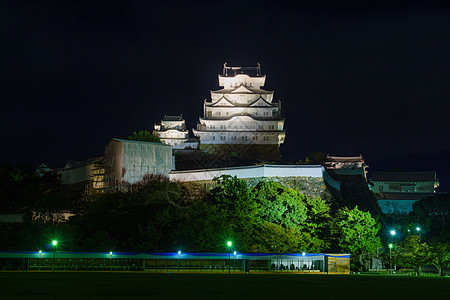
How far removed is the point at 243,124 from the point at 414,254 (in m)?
32.7

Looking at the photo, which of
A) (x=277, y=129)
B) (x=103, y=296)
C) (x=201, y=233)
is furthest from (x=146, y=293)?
(x=277, y=129)

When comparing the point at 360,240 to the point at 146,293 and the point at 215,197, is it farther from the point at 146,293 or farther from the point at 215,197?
the point at 146,293

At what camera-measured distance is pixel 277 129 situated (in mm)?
59375

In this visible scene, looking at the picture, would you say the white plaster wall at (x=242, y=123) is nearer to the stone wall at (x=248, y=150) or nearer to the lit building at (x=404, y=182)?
the stone wall at (x=248, y=150)

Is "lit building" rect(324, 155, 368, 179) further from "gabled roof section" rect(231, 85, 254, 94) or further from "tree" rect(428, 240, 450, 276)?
"tree" rect(428, 240, 450, 276)

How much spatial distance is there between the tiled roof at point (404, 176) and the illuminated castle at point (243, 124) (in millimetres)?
20750

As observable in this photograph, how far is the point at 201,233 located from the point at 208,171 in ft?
32.4

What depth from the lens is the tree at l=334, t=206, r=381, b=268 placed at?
30422 millimetres

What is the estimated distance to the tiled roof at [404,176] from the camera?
245 ft

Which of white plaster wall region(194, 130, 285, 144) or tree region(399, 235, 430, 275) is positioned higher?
white plaster wall region(194, 130, 285, 144)

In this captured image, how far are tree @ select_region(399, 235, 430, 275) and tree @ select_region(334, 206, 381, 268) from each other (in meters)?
1.52

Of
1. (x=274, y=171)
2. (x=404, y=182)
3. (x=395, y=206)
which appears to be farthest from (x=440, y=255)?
(x=404, y=182)

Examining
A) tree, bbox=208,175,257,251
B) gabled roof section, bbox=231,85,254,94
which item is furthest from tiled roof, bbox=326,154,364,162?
tree, bbox=208,175,257,251

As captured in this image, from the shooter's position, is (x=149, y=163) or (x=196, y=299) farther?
(x=149, y=163)
